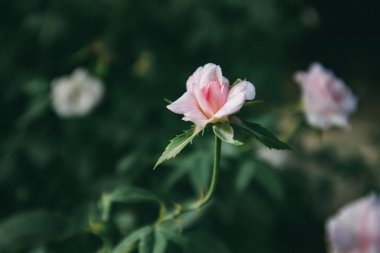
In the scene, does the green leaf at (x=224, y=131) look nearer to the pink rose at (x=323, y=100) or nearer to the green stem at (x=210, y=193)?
the green stem at (x=210, y=193)

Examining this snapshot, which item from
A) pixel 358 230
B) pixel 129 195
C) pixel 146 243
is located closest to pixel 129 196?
pixel 129 195

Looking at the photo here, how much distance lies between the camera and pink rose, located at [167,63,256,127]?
2.06ft

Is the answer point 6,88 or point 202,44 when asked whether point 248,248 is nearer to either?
point 202,44

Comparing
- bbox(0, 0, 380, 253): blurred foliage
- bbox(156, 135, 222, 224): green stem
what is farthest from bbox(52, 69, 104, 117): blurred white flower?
bbox(156, 135, 222, 224): green stem

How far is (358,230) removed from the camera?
838 millimetres

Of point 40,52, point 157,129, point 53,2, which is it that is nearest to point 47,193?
point 157,129

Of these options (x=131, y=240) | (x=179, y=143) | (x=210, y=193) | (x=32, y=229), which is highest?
(x=179, y=143)

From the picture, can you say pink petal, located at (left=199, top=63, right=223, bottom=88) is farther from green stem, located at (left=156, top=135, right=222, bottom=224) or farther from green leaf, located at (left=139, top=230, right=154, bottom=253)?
green leaf, located at (left=139, top=230, right=154, bottom=253)

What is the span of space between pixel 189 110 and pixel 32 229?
0.47m

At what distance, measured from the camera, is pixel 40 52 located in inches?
71.9

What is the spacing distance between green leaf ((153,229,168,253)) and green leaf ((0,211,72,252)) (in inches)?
10.6

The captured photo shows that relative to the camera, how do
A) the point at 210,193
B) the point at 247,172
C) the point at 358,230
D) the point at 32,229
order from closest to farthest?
the point at 210,193, the point at 358,230, the point at 32,229, the point at 247,172

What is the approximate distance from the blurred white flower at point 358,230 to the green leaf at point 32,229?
49cm

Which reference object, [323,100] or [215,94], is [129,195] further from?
[323,100]
